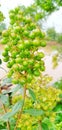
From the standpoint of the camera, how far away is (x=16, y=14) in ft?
2.96

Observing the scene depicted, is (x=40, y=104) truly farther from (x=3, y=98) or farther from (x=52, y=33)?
(x=52, y=33)

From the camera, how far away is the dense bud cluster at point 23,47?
32.9 inches

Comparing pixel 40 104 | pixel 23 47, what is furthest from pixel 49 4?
pixel 23 47

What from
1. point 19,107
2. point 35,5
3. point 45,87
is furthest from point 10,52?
point 35,5

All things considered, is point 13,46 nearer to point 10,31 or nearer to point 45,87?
point 10,31

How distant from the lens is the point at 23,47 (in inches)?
32.6

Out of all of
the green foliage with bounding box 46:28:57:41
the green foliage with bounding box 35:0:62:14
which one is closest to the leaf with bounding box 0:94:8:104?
the green foliage with bounding box 35:0:62:14

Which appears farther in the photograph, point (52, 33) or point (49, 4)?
point (52, 33)

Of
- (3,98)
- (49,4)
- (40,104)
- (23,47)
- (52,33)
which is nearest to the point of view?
(23,47)

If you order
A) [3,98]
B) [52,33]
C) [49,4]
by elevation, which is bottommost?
[3,98]

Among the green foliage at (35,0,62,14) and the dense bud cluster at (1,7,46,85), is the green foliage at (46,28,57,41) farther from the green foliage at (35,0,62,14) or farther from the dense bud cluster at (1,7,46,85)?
the dense bud cluster at (1,7,46,85)

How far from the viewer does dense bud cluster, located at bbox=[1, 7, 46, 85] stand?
2.74ft

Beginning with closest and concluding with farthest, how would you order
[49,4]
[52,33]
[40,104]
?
[40,104]
[49,4]
[52,33]

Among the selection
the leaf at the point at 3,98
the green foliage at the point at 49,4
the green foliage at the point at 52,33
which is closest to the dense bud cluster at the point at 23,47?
the leaf at the point at 3,98
